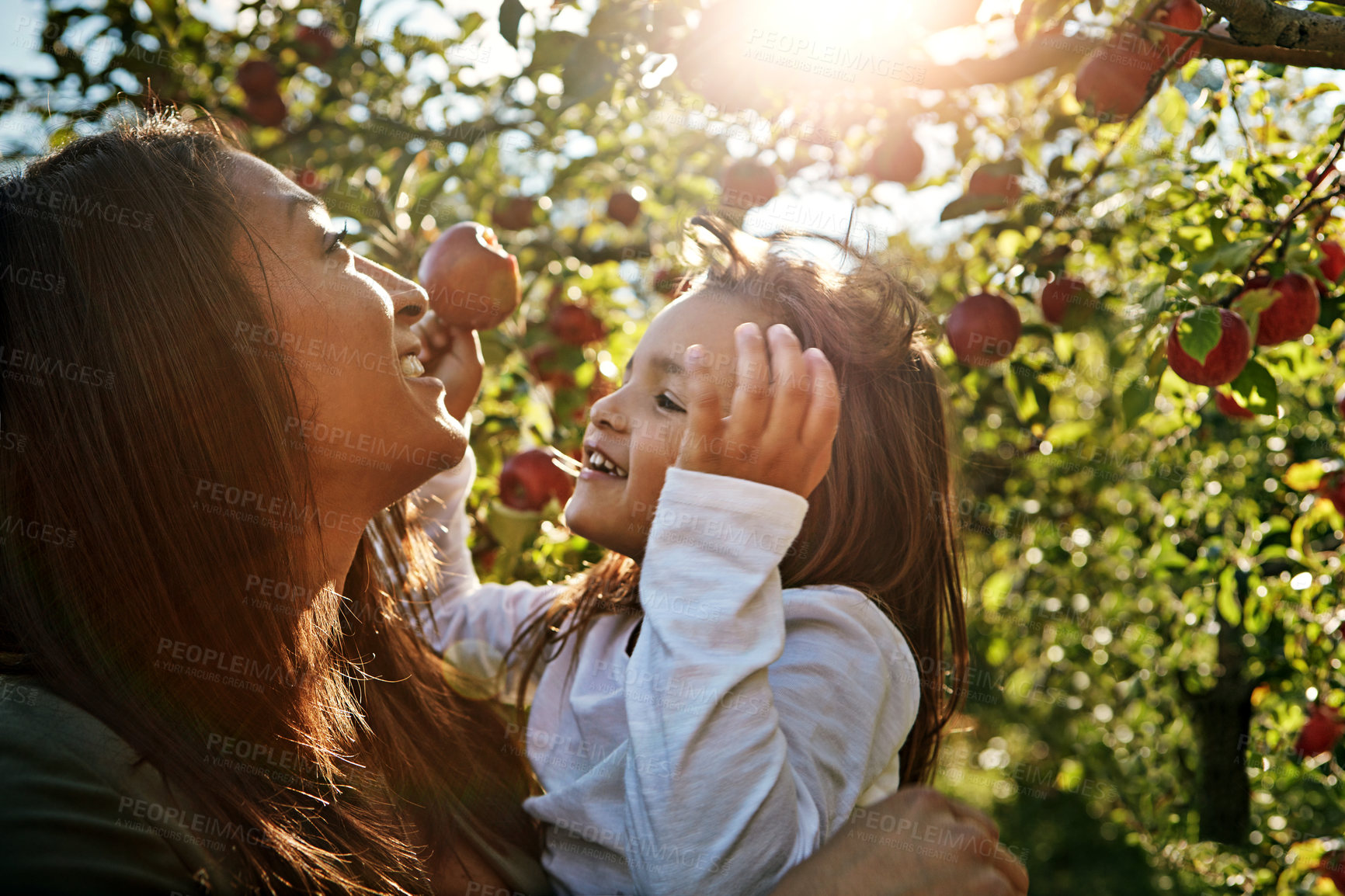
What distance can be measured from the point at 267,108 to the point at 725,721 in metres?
2.27

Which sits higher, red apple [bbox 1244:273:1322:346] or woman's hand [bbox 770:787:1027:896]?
red apple [bbox 1244:273:1322:346]

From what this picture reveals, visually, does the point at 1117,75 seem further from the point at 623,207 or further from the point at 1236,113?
the point at 623,207

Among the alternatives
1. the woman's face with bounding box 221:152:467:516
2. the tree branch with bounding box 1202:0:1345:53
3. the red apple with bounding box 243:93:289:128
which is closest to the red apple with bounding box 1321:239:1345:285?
the tree branch with bounding box 1202:0:1345:53

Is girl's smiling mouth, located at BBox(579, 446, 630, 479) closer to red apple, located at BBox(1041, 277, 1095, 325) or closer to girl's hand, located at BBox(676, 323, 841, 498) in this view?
girl's hand, located at BBox(676, 323, 841, 498)

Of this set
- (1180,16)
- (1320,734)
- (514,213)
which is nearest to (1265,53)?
(1180,16)

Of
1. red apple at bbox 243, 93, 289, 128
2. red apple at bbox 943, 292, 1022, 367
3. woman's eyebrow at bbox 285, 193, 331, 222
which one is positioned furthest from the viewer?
red apple at bbox 243, 93, 289, 128

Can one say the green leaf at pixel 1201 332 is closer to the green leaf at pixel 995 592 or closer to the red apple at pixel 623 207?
the green leaf at pixel 995 592

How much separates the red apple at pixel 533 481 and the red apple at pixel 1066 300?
1082 mm

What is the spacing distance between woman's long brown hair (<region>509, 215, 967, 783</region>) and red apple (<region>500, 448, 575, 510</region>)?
0.29 meters

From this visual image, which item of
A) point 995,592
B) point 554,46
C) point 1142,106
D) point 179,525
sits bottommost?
point 995,592

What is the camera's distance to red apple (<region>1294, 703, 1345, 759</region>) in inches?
75.5

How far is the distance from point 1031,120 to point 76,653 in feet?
7.94

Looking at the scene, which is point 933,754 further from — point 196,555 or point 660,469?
point 196,555

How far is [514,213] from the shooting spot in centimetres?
241
